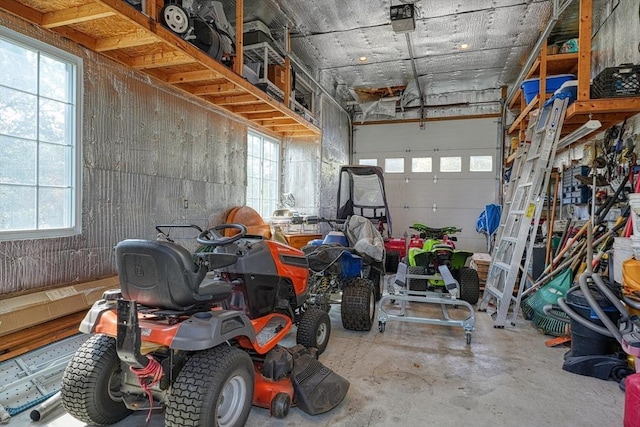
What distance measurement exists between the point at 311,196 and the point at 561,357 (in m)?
4.65

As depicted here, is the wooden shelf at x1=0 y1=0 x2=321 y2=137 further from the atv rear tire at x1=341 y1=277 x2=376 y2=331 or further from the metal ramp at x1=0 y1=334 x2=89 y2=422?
the atv rear tire at x1=341 y1=277 x2=376 y2=331

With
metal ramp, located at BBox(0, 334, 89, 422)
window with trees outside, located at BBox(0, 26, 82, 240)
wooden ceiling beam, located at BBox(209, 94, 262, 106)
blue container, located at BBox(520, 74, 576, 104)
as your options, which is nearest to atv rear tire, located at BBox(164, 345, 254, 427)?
metal ramp, located at BBox(0, 334, 89, 422)

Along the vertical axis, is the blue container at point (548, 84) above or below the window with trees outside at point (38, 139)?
above

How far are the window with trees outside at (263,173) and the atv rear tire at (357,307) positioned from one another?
282 centimetres

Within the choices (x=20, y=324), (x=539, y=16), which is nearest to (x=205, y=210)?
(x=20, y=324)

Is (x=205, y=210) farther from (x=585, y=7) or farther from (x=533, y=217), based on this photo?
(x=585, y=7)

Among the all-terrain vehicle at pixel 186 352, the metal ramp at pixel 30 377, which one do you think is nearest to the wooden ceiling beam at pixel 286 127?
the all-terrain vehicle at pixel 186 352

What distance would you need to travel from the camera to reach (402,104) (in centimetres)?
846

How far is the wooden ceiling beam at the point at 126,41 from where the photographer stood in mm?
2699

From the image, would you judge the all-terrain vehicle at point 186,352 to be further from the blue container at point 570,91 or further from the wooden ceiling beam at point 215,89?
the blue container at point 570,91

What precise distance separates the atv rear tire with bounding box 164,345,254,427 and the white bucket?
301 centimetres

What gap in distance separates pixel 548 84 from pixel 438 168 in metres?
3.76

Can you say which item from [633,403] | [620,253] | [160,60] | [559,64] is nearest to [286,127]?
[160,60]

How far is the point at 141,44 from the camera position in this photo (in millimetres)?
2826
